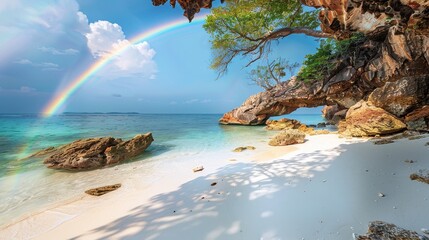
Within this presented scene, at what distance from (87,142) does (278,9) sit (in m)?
12.0

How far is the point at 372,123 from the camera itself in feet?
25.7

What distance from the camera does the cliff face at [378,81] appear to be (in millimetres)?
7793

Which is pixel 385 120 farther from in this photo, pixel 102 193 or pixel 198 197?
pixel 102 193

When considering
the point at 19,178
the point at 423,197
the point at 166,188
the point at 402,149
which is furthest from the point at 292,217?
the point at 19,178

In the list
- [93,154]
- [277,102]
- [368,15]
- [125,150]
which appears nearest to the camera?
[368,15]

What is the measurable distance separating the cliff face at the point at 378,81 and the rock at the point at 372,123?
2.11 feet

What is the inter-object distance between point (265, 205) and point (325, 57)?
1590cm

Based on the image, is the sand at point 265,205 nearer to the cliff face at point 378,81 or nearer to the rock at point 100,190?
the rock at point 100,190

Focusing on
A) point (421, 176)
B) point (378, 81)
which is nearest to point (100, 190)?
point (421, 176)

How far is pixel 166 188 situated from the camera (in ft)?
15.3

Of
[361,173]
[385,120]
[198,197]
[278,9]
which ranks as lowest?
[198,197]

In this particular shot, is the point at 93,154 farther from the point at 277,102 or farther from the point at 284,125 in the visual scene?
the point at 277,102

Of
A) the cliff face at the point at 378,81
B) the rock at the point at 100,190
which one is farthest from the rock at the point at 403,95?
the rock at the point at 100,190

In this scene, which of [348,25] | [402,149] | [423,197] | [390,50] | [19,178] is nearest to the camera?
[423,197]
